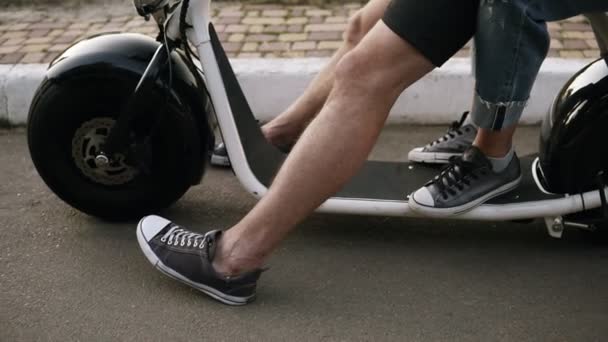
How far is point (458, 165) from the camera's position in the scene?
8.85ft

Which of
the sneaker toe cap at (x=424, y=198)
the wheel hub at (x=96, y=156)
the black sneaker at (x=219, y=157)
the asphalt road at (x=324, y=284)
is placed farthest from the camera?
the black sneaker at (x=219, y=157)

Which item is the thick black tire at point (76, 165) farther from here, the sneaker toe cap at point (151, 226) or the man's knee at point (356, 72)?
the man's knee at point (356, 72)

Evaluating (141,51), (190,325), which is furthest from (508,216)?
(141,51)

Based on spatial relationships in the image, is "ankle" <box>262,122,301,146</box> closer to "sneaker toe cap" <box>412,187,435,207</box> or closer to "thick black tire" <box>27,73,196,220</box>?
"thick black tire" <box>27,73,196,220</box>

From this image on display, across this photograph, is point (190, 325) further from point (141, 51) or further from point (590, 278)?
point (590, 278)

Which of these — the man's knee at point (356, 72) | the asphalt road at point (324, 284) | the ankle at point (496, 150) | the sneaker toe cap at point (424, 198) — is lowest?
the asphalt road at point (324, 284)

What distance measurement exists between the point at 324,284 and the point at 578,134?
0.99 metres

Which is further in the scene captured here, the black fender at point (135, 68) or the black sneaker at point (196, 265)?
the black fender at point (135, 68)

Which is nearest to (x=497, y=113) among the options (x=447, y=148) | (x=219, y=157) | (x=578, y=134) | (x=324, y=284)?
(x=578, y=134)

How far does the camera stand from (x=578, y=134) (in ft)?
8.36

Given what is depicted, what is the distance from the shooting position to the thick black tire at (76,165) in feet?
8.88

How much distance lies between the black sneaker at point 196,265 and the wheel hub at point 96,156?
1.18ft

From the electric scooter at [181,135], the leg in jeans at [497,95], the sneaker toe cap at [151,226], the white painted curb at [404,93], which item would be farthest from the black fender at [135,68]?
the white painted curb at [404,93]

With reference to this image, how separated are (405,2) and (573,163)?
0.87m
